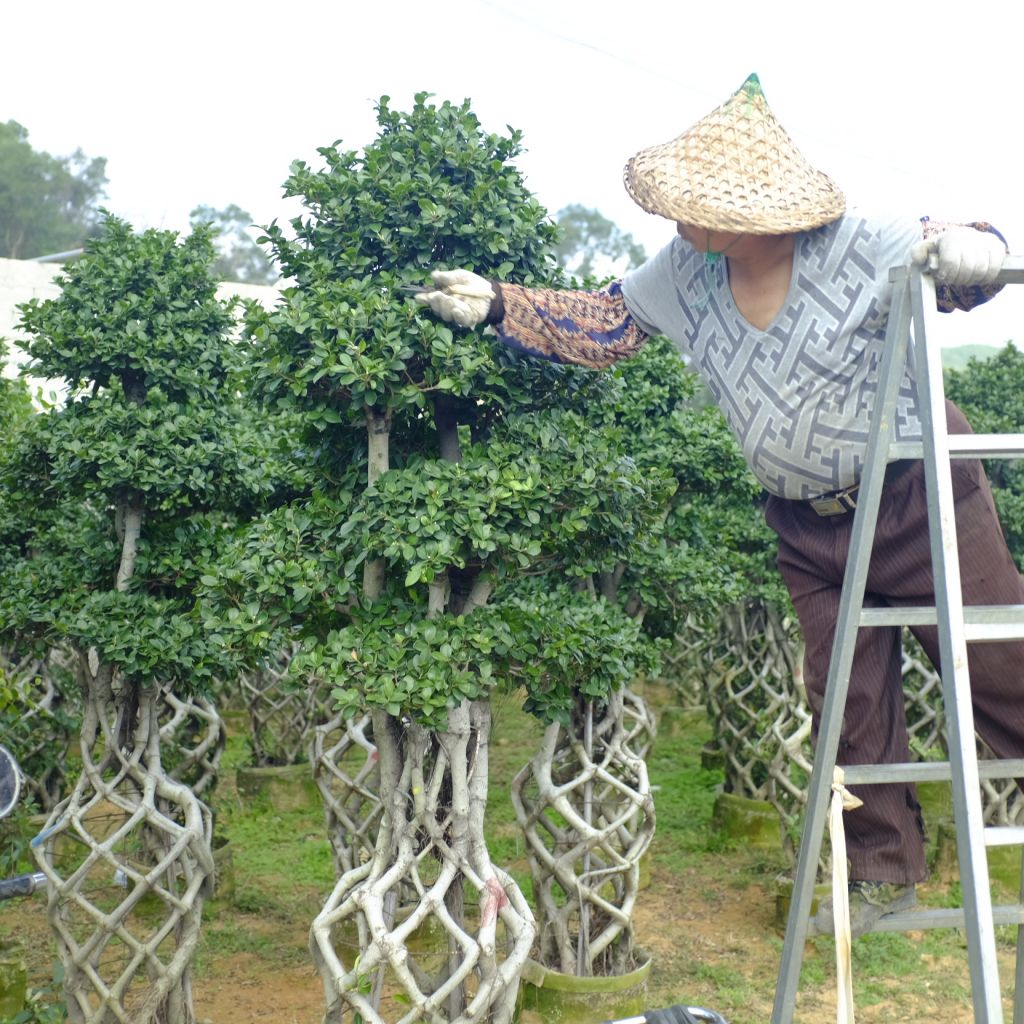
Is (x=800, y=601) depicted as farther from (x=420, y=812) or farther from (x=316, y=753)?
(x=316, y=753)

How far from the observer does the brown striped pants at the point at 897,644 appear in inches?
110

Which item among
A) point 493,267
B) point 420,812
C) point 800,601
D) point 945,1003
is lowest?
point 945,1003

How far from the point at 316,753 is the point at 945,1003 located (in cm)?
361

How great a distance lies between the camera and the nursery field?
6551mm

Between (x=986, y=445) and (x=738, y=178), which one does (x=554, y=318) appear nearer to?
(x=738, y=178)

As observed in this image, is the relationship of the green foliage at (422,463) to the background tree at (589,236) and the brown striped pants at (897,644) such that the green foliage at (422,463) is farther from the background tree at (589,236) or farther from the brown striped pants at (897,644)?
the background tree at (589,236)

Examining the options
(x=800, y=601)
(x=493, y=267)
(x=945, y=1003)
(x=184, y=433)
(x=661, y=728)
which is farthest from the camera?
(x=661, y=728)

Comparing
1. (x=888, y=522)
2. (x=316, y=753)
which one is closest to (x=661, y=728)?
(x=316, y=753)

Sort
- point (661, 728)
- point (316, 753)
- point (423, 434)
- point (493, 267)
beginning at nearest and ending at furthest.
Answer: point (493, 267)
point (423, 434)
point (316, 753)
point (661, 728)

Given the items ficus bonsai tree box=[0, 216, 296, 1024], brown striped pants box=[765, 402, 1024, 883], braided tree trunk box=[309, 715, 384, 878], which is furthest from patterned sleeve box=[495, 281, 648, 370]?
braided tree trunk box=[309, 715, 384, 878]

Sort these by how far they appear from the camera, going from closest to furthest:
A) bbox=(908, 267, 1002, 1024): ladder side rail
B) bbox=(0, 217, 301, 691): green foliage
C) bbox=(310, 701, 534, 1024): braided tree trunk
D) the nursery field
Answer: bbox=(908, 267, 1002, 1024): ladder side rail, bbox=(310, 701, 534, 1024): braided tree trunk, bbox=(0, 217, 301, 691): green foliage, the nursery field

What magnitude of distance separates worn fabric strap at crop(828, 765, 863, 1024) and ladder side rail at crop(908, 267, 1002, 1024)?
1.05 feet

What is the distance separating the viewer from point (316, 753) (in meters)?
7.17

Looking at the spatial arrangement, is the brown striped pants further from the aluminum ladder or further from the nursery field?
the nursery field
